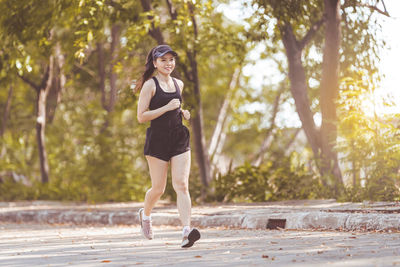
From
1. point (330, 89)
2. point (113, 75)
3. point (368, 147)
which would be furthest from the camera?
point (113, 75)

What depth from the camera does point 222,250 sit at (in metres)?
5.72

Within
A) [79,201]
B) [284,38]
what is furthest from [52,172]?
[284,38]

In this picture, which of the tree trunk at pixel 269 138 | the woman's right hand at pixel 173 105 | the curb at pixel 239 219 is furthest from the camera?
the tree trunk at pixel 269 138

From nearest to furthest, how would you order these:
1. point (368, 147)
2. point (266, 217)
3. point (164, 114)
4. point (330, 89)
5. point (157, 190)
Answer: point (164, 114) → point (157, 190) → point (266, 217) → point (368, 147) → point (330, 89)

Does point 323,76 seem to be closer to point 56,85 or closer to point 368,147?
point 368,147

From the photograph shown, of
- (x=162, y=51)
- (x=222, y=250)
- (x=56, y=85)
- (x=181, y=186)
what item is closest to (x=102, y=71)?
(x=56, y=85)

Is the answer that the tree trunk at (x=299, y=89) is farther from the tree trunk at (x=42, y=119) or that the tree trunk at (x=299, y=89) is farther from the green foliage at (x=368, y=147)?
the tree trunk at (x=42, y=119)

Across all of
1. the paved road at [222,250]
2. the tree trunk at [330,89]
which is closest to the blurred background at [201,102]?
the tree trunk at [330,89]

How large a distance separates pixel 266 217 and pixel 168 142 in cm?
270

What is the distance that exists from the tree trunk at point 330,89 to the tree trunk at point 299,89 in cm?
19

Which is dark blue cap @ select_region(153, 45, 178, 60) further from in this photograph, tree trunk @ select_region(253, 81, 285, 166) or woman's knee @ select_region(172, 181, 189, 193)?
tree trunk @ select_region(253, 81, 285, 166)

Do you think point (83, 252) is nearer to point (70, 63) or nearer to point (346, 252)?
point (346, 252)

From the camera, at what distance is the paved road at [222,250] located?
4752mm

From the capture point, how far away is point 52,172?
767 inches
